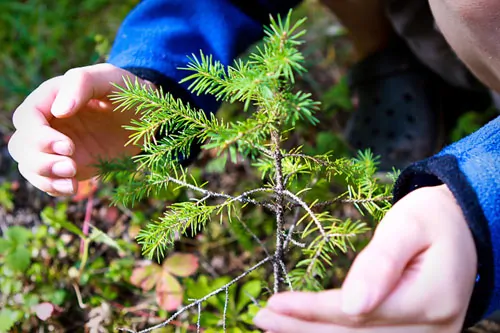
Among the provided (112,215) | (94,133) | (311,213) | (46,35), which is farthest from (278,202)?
(46,35)

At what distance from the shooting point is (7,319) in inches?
51.9

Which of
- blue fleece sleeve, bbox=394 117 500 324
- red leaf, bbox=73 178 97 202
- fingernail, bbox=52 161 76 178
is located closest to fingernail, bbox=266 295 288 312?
blue fleece sleeve, bbox=394 117 500 324

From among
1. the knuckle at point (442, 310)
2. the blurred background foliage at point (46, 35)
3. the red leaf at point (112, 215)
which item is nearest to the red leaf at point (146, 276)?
the red leaf at point (112, 215)

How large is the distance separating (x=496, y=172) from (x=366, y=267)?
332mm

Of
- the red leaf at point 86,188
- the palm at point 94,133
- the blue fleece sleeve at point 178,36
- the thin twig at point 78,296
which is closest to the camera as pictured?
the palm at point 94,133

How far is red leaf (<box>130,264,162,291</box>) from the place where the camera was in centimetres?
140

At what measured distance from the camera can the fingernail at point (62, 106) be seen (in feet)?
3.22

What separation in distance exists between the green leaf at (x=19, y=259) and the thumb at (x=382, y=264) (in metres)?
1.08

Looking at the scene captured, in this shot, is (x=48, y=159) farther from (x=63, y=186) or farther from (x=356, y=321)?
(x=356, y=321)

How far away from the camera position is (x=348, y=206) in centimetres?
178

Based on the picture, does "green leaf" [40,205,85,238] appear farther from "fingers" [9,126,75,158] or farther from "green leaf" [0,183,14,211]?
"fingers" [9,126,75,158]

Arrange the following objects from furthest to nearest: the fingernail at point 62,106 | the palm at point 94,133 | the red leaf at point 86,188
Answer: the red leaf at point 86,188
the palm at point 94,133
the fingernail at point 62,106

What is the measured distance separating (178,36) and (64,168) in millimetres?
569

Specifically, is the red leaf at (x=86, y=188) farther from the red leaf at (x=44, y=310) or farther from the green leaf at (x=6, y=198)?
the red leaf at (x=44, y=310)
